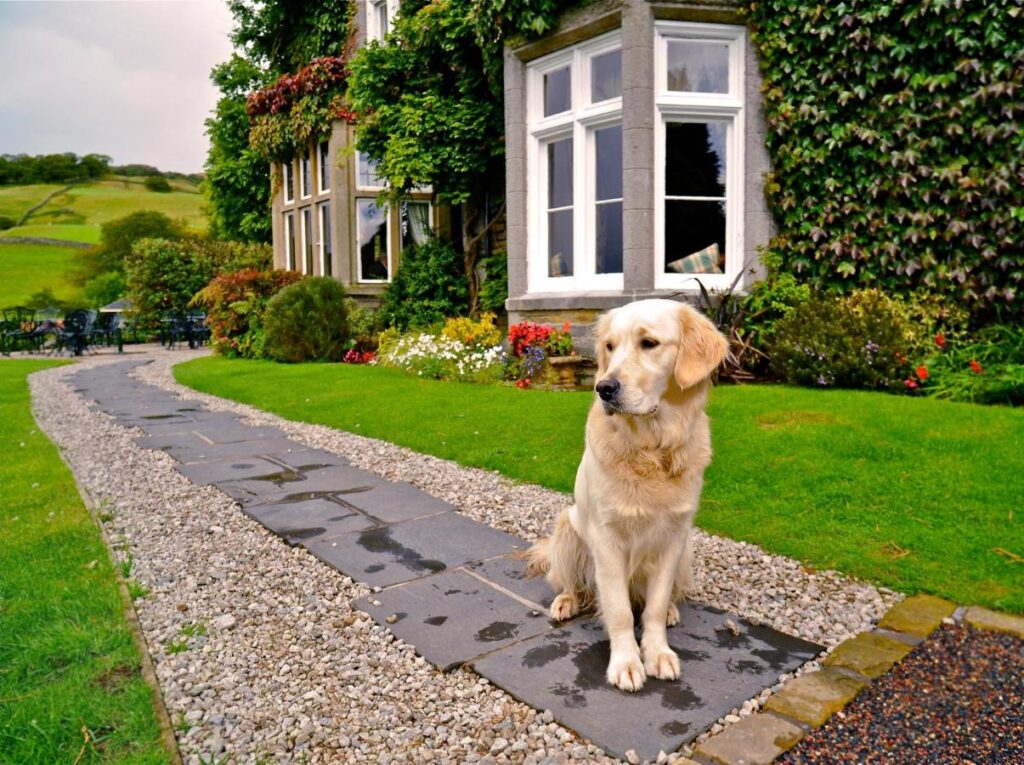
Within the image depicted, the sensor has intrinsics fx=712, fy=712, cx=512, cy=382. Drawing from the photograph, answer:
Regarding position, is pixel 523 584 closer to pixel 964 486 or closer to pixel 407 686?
pixel 407 686

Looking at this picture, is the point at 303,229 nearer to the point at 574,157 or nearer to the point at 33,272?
the point at 574,157

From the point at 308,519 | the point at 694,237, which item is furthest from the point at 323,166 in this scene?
the point at 308,519

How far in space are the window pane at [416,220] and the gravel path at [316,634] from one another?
10.1 meters

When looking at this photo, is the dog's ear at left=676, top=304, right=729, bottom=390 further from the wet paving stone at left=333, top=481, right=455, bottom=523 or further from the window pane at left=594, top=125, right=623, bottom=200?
the window pane at left=594, top=125, right=623, bottom=200

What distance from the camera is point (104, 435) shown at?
22.6 feet

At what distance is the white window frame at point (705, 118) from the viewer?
27.6 feet

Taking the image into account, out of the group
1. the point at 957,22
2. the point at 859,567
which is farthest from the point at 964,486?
the point at 957,22

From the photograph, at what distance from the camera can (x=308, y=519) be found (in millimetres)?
4102

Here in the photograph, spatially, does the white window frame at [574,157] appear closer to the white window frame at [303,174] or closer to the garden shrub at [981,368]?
the garden shrub at [981,368]

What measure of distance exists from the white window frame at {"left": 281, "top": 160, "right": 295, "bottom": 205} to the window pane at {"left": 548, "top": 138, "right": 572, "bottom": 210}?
9468 millimetres

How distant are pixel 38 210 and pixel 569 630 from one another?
78.7 metres

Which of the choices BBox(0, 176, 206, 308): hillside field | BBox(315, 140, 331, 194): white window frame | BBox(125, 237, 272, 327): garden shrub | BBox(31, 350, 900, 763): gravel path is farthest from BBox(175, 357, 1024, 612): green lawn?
BBox(0, 176, 206, 308): hillside field

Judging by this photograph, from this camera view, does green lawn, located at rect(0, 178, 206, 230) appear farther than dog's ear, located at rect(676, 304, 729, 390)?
Yes

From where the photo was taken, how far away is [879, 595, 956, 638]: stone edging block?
103 inches
